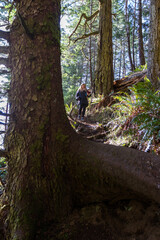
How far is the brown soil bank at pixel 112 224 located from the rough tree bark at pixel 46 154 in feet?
0.36

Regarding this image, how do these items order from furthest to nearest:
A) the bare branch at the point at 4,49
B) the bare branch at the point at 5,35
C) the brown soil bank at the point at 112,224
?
the bare branch at the point at 4,49 → the bare branch at the point at 5,35 → the brown soil bank at the point at 112,224

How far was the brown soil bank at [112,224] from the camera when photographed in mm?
1581

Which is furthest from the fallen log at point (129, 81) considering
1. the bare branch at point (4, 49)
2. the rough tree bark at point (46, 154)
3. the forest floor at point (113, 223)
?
the forest floor at point (113, 223)

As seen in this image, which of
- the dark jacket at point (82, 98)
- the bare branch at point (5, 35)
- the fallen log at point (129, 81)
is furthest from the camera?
the dark jacket at point (82, 98)

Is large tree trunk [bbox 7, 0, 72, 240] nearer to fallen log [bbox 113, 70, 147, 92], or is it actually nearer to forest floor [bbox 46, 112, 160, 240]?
forest floor [bbox 46, 112, 160, 240]

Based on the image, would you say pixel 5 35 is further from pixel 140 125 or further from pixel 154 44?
pixel 154 44

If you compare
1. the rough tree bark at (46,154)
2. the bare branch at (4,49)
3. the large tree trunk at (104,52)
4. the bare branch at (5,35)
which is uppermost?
the large tree trunk at (104,52)

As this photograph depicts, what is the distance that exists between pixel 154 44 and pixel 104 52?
7.97 feet

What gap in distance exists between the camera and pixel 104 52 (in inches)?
Result: 278

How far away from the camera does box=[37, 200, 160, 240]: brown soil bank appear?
5.19 ft

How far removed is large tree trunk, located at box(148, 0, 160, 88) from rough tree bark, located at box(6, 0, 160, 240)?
3.99m

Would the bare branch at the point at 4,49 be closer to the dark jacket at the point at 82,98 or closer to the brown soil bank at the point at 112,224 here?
the brown soil bank at the point at 112,224

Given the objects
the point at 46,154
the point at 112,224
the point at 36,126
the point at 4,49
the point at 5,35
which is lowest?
the point at 112,224

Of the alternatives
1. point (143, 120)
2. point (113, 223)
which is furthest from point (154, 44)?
point (113, 223)
